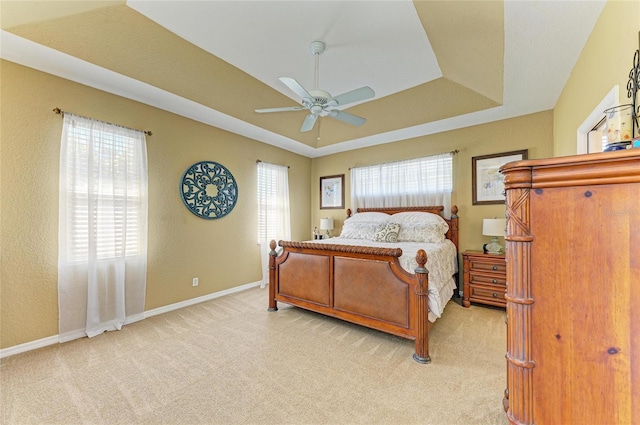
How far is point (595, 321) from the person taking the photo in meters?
0.85

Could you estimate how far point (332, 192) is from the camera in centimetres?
555

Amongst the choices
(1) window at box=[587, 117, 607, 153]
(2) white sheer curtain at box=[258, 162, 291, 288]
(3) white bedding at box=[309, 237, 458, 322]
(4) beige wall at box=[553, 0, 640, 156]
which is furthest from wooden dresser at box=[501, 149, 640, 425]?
(2) white sheer curtain at box=[258, 162, 291, 288]

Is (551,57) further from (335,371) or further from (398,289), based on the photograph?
(335,371)

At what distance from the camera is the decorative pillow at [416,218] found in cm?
400

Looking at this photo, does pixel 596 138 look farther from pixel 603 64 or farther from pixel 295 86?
pixel 295 86

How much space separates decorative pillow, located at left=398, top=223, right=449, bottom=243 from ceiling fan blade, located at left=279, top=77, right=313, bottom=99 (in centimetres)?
253

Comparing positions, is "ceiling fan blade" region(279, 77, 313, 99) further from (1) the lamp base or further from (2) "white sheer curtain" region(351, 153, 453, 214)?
(1) the lamp base

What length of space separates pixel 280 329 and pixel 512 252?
2482 mm

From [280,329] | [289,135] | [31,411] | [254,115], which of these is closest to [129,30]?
[254,115]

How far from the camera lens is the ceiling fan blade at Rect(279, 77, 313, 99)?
2.15m

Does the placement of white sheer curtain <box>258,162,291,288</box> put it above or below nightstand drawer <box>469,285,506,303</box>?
Result: above

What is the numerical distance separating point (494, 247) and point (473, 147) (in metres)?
1.55

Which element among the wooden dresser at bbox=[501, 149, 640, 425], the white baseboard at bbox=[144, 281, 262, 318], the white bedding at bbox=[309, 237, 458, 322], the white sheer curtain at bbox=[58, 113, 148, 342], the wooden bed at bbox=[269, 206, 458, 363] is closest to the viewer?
the wooden dresser at bbox=[501, 149, 640, 425]

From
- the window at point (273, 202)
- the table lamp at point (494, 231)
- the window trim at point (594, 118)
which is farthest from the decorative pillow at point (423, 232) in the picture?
the window at point (273, 202)
